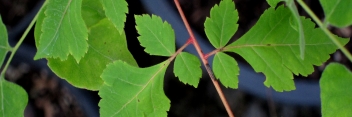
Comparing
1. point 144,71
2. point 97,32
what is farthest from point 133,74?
point 97,32

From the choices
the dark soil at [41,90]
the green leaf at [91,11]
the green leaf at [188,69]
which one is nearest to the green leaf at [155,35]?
the green leaf at [188,69]

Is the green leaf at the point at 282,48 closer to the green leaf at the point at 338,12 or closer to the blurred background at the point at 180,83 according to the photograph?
the green leaf at the point at 338,12

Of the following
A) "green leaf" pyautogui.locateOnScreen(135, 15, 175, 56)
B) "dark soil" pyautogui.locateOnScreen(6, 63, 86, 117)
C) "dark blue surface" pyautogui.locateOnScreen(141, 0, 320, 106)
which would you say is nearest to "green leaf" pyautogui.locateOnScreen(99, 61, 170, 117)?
"green leaf" pyautogui.locateOnScreen(135, 15, 175, 56)

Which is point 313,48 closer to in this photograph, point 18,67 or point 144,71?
point 144,71

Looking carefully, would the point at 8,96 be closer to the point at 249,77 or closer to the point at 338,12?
the point at 249,77

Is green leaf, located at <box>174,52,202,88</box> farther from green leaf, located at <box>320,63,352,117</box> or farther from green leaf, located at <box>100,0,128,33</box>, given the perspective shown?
green leaf, located at <box>320,63,352,117</box>

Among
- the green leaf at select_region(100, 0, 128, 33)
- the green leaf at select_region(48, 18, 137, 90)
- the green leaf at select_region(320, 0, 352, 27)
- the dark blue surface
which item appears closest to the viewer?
the green leaf at select_region(320, 0, 352, 27)
